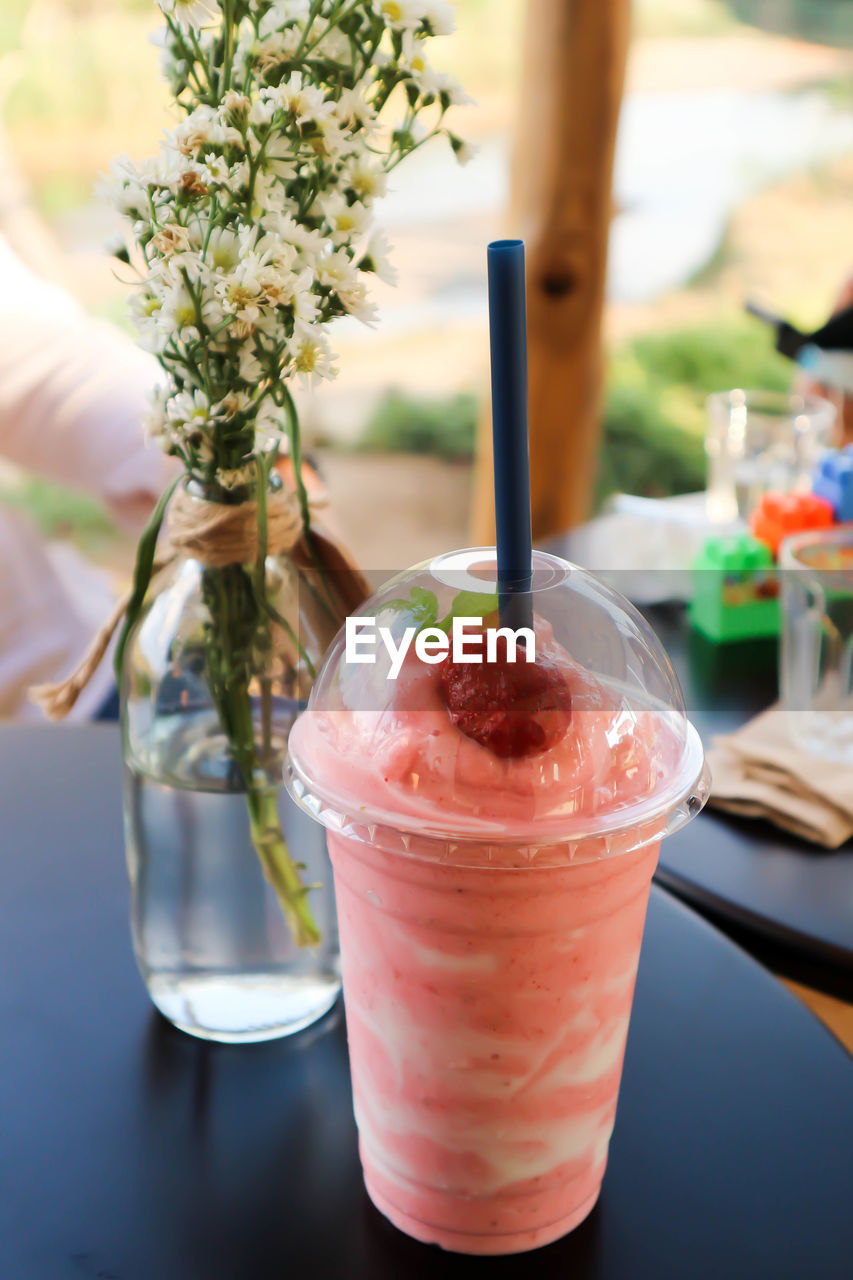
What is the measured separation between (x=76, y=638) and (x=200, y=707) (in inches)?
40.0

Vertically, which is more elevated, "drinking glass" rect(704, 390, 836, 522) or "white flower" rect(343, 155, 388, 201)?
"white flower" rect(343, 155, 388, 201)

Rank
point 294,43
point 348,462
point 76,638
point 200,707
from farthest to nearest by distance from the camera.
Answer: point 348,462, point 76,638, point 200,707, point 294,43

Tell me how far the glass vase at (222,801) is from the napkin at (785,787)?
393 mm

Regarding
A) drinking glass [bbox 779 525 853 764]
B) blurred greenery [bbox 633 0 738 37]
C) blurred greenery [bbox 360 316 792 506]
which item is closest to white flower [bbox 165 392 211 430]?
drinking glass [bbox 779 525 853 764]

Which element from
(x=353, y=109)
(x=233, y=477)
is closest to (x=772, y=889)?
(x=233, y=477)

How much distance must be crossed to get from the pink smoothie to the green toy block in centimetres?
75

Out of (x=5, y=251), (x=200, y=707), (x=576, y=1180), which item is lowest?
(x=576, y=1180)

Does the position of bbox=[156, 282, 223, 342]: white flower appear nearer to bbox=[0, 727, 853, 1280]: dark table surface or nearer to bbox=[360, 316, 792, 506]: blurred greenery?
bbox=[0, 727, 853, 1280]: dark table surface

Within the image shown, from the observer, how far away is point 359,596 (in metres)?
0.76

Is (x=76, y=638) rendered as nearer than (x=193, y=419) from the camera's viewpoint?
No

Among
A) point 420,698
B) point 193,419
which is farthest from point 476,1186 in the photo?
point 193,419

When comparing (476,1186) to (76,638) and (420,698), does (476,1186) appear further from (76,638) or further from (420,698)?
(76,638)

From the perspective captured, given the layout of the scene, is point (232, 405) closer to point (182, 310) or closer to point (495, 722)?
point (182, 310)

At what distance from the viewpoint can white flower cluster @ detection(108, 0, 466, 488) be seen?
1.84 feet
